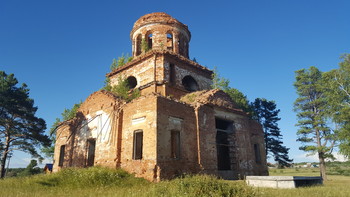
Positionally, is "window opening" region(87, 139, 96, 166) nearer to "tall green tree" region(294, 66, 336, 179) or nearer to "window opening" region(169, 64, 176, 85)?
"window opening" region(169, 64, 176, 85)

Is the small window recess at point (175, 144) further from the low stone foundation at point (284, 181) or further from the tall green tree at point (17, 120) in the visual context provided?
the tall green tree at point (17, 120)

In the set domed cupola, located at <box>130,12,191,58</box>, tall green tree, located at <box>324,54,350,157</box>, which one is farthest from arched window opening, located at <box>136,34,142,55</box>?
tall green tree, located at <box>324,54,350,157</box>

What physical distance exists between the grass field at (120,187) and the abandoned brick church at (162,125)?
130 cm

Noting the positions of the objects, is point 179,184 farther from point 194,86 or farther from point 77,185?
point 194,86

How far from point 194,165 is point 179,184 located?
194 inches

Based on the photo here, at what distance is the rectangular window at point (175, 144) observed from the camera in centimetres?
1152

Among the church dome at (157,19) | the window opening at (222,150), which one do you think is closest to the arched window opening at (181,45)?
the church dome at (157,19)

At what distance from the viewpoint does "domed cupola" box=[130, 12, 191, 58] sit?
18438mm

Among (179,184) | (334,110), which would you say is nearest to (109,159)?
(179,184)

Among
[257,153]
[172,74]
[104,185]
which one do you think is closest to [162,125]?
[104,185]

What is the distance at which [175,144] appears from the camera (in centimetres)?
1170

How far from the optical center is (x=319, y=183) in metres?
11.1

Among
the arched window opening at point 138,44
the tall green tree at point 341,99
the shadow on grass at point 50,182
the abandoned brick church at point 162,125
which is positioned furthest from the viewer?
the arched window opening at point 138,44

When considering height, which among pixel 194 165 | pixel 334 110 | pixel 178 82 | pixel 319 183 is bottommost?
pixel 319 183
